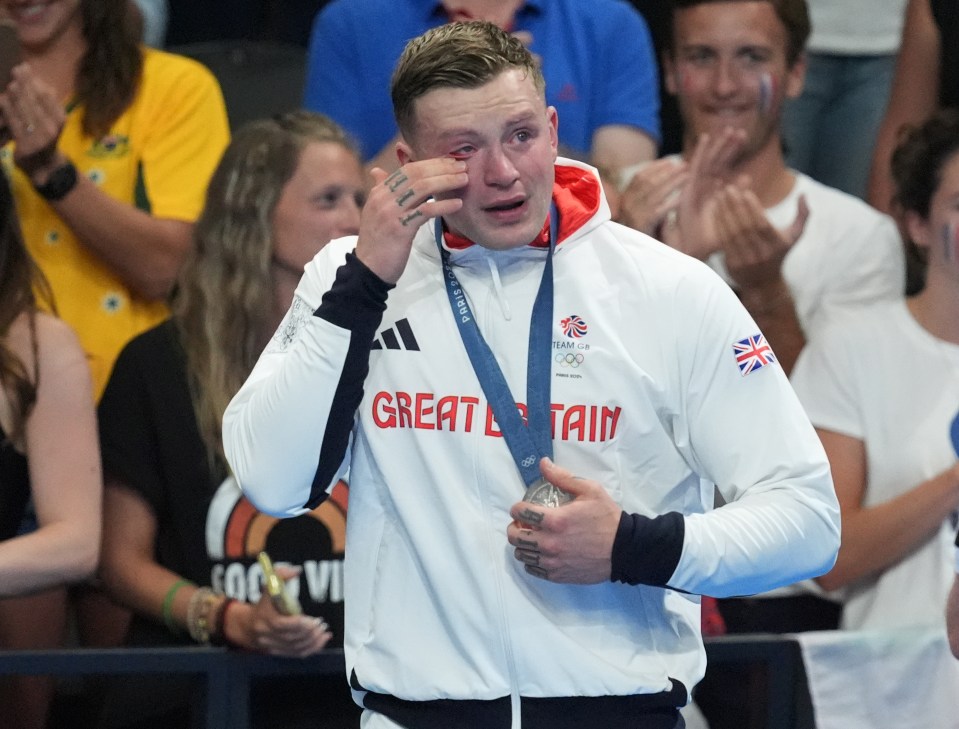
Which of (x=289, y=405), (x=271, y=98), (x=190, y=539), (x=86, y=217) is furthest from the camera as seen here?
(x=271, y=98)

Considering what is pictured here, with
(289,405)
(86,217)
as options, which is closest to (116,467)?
(86,217)

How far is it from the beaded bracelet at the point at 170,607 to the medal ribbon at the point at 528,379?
148 cm

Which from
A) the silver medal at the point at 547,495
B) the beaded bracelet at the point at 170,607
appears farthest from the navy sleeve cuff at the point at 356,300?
the beaded bracelet at the point at 170,607

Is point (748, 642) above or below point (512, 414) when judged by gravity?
below

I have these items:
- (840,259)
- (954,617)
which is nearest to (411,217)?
(954,617)

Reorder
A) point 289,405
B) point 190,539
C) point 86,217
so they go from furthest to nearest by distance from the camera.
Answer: point 86,217
point 190,539
point 289,405

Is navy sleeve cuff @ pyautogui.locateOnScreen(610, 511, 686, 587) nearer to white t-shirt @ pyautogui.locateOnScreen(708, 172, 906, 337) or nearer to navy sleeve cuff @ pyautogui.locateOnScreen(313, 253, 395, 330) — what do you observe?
navy sleeve cuff @ pyautogui.locateOnScreen(313, 253, 395, 330)

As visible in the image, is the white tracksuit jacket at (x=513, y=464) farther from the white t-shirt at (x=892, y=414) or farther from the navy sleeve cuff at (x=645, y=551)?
the white t-shirt at (x=892, y=414)

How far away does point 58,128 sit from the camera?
401 centimetres

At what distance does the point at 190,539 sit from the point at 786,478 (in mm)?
1857

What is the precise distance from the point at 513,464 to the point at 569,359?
21 centimetres

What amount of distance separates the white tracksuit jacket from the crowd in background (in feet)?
2.79

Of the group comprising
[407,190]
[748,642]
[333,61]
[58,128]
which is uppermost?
[333,61]

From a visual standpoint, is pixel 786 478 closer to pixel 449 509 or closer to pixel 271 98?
pixel 449 509
